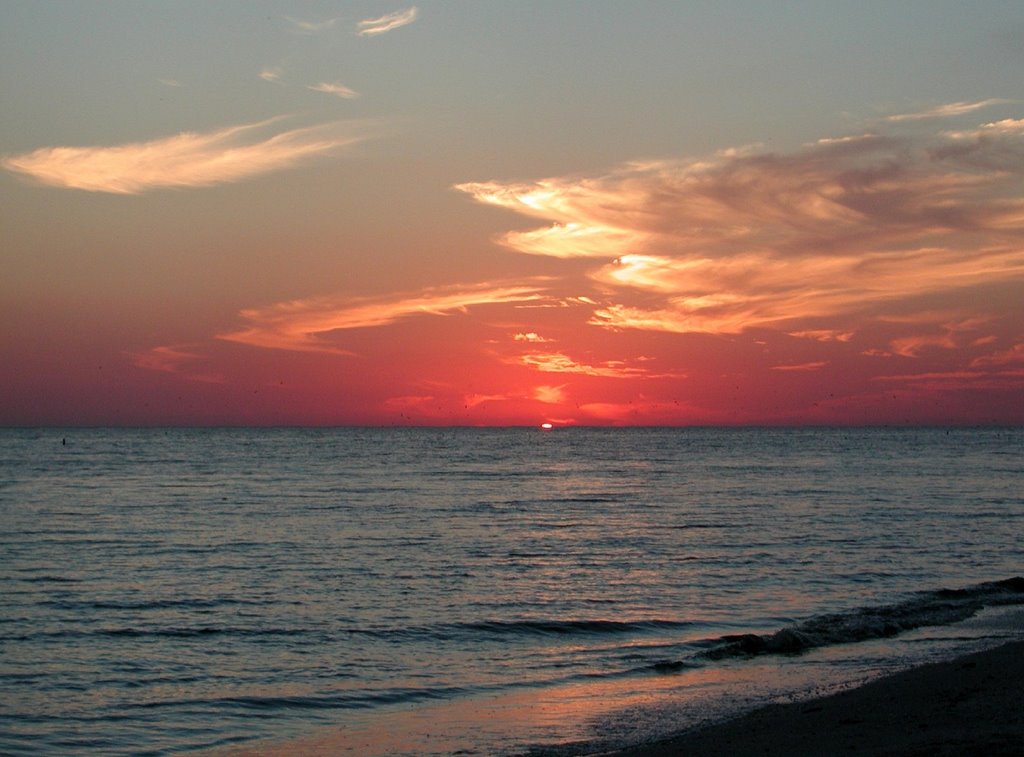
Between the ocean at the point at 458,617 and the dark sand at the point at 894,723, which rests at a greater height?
the dark sand at the point at 894,723

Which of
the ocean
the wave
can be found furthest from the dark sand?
the wave

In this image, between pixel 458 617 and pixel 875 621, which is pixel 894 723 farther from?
pixel 458 617

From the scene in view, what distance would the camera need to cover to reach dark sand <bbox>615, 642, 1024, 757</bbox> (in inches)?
452

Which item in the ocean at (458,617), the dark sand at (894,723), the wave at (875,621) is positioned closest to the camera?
the dark sand at (894,723)

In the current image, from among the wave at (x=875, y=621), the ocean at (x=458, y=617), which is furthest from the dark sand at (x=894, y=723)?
the wave at (x=875, y=621)

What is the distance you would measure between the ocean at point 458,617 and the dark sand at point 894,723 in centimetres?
121

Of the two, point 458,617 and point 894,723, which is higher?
point 894,723

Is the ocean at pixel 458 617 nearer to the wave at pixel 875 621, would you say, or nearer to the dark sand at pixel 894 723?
the wave at pixel 875 621

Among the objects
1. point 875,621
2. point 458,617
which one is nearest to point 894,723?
point 875,621

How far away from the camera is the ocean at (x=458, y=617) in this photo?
51.3ft

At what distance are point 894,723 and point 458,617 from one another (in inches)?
493

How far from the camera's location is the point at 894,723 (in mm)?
12938

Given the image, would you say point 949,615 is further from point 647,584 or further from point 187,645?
point 187,645

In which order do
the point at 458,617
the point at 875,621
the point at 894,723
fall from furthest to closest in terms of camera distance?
the point at 458,617 < the point at 875,621 < the point at 894,723
